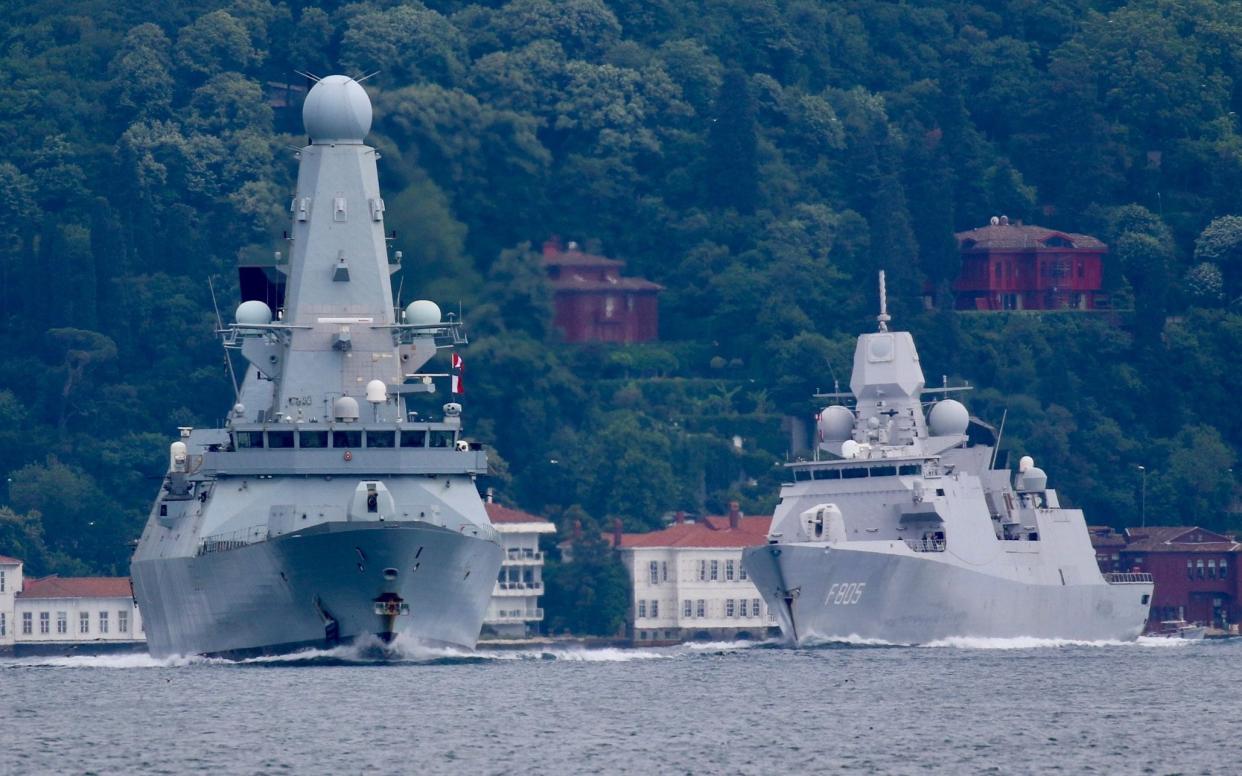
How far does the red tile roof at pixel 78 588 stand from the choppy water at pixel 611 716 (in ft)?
98.2

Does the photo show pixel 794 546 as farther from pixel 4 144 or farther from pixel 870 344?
pixel 4 144

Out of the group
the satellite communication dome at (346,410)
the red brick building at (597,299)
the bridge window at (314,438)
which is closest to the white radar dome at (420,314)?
the satellite communication dome at (346,410)

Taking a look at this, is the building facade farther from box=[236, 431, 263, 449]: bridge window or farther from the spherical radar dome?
box=[236, 431, 263, 449]: bridge window

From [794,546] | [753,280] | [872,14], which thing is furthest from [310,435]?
[872,14]

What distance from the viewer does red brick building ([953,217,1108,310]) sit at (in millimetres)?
155875

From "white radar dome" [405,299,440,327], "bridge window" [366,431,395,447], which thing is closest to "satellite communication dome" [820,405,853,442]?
"white radar dome" [405,299,440,327]

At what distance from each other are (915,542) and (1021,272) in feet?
219

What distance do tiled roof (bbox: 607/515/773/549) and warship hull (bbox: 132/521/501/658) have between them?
48.5 meters

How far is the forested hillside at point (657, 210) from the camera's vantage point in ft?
434

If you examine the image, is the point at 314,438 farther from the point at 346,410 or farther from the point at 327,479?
the point at 327,479

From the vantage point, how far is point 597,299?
147 meters

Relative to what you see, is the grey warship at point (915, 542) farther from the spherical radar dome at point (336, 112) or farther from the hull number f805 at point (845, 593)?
the spherical radar dome at point (336, 112)

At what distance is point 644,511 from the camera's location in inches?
5157

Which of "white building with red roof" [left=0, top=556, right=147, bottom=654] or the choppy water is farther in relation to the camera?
"white building with red roof" [left=0, top=556, right=147, bottom=654]
